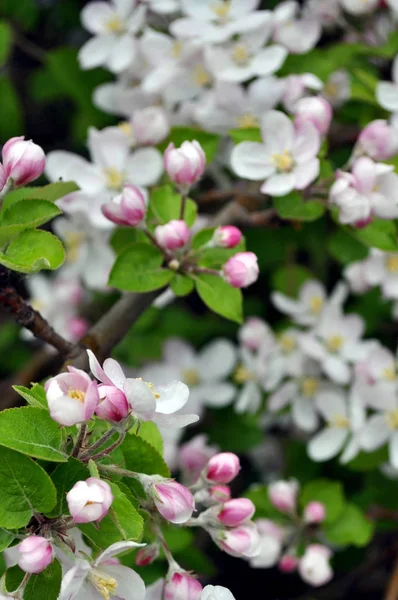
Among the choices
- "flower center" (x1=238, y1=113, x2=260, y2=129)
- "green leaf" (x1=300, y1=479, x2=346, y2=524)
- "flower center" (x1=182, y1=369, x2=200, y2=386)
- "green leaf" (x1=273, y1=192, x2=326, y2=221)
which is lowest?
"flower center" (x1=182, y1=369, x2=200, y2=386)

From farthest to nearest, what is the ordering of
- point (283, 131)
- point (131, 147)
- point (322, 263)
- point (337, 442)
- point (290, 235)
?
point (322, 263) < point (290, 235) < point (337, 442) < point (131, 147) < point (283, 131)

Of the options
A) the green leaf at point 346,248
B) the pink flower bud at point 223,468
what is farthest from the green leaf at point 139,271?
the green leaf at point 346,248

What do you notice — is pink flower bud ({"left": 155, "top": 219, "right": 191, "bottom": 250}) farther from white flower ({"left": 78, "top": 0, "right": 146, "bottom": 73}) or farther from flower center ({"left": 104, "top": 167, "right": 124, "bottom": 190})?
white flower ({"left": 78, "top": 0, "right": 146, "bottom": 73})

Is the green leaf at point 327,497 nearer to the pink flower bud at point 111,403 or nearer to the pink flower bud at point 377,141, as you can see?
the pink flower bud at point 377,141

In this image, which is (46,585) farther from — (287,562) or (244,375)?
(244,375)

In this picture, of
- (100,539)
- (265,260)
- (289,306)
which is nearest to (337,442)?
(289,306)

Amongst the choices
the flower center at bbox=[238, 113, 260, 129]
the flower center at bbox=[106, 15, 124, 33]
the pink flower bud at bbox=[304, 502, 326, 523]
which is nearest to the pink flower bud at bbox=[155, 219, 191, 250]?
the flower center at bbox=[238, 113, 260, 129]

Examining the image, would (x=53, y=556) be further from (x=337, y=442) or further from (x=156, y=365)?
(x=156, y=365)
